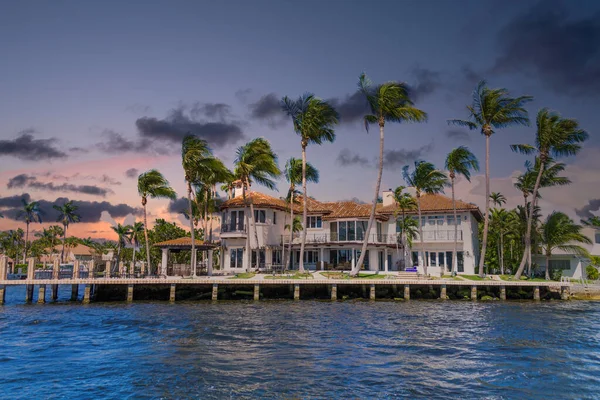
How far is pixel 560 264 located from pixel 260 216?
3246cm

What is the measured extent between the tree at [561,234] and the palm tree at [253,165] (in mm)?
26528

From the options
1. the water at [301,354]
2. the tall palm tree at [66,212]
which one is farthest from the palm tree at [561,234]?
the tall palm tree at [66,212]

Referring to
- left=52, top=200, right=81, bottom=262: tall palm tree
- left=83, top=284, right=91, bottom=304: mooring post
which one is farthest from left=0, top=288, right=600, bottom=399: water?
left=52, top=200, right=81, bottom=262: tall palm tree

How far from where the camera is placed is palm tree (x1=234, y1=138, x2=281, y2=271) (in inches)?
1792

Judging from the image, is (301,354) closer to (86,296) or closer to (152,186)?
(86,296)

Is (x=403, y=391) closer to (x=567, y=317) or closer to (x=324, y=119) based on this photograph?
(x=567, y=317)

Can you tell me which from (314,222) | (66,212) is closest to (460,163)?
(314,222)

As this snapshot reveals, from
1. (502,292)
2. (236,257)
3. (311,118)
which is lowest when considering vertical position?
(502,292)

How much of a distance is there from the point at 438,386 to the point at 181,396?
22.4ft

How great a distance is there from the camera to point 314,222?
164 feet

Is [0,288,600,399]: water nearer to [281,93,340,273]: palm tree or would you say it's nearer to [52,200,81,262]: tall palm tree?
[281,93,340,273]: palm tree

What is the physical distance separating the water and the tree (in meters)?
17.5

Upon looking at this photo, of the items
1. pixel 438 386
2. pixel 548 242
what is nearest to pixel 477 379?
pixel 438 386

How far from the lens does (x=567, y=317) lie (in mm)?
26203
